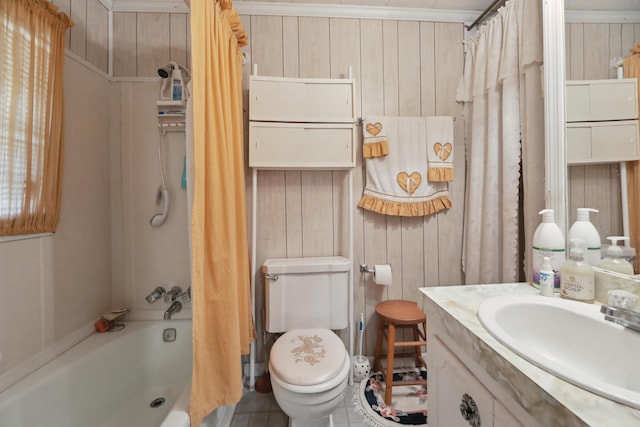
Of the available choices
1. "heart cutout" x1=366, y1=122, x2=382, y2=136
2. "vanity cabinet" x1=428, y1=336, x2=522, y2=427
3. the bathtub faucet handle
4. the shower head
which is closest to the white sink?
"vanity cabinet" x1=428, y1=336, x2=522, y2=427

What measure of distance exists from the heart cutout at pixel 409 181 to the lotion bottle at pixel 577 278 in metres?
0.91

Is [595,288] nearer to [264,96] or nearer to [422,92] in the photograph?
[422,92]

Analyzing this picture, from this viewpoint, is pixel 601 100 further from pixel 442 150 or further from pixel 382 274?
pixel 382 274

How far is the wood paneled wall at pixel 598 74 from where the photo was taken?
0.77m

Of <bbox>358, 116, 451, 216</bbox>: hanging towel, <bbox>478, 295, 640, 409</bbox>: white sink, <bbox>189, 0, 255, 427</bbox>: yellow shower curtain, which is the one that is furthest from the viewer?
Answer: <bbox>358, 116, 451, 216</bbox>: hanging towel

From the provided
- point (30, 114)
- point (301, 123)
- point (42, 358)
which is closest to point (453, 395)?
point (301, 123)

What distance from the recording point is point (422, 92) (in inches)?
67.9

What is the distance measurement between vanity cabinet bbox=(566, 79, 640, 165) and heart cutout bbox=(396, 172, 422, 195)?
2.47 ft

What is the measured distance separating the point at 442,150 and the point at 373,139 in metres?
0.46

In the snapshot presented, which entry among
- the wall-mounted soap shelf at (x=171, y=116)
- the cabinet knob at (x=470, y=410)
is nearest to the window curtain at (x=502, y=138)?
the cabinet knob at (x=470, y=410)

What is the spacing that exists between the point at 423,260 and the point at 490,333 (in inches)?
45.6

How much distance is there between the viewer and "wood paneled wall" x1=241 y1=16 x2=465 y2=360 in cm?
166

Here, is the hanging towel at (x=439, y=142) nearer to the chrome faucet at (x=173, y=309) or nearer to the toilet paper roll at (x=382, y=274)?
the toilet paper roll at (x=382, y=274)

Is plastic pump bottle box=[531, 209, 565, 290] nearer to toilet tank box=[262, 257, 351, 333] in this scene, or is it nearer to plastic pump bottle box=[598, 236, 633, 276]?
plastic pump bottle box=[598, 236, 633, 276]
